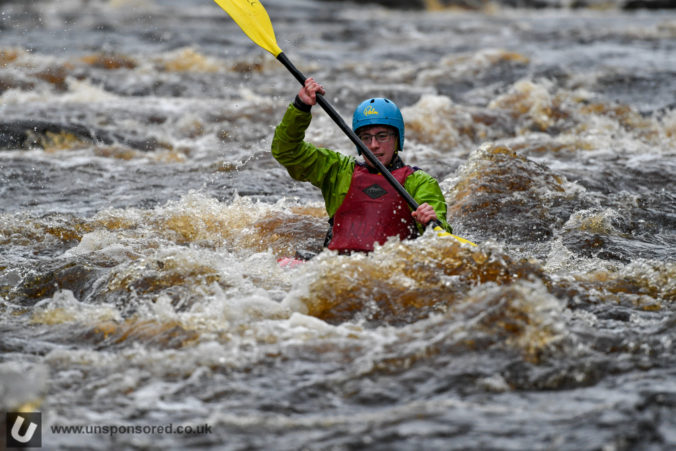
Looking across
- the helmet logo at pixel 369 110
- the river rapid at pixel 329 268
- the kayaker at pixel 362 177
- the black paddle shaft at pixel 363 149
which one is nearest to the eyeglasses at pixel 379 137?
the kayaker at pixel 362 177

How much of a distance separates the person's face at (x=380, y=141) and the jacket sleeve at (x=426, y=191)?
23cm

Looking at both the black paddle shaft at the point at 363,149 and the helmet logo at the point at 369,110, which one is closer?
the black paddle shaft at the point at 363,149

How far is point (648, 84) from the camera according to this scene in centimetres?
1255

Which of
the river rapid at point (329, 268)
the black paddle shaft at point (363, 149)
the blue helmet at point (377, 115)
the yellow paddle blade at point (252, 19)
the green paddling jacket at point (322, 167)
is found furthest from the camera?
the yellow paddle blade at point (252, 19)

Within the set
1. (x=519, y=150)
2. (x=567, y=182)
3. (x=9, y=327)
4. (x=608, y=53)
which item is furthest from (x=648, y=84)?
(x=9, y=327)

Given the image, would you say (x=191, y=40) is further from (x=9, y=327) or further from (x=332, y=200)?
(x=9, y=327)

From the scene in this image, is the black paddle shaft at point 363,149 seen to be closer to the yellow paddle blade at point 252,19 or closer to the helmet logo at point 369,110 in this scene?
the helmet logo at point 369,110

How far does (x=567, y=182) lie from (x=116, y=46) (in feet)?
37.3

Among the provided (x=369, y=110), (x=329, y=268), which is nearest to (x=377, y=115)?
(x=369, y=110)

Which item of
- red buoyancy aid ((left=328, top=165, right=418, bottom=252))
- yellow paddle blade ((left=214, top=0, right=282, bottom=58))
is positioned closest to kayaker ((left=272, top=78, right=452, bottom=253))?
red buoyancy aid ((left=328, top=165, right=418, bottom=252))

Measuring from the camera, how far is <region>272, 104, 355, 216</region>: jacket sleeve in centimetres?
545

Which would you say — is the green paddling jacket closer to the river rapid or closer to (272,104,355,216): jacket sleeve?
(272,104,355,216): jacket sleeve

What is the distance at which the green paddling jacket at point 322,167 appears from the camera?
545 centimetres

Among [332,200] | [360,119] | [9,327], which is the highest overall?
[360,119]
